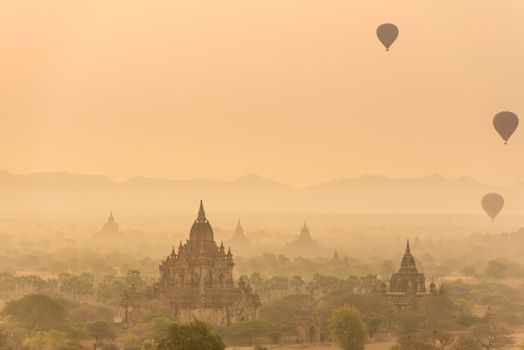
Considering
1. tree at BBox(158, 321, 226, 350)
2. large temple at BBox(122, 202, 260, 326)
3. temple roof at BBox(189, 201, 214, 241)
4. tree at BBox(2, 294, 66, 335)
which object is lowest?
tree at BBox(158, 321, 226, 350)

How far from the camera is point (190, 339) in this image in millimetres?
92812

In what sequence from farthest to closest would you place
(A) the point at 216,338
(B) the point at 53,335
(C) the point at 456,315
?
(C) the point at 456,315 → (B) the point at 53,335 → (A) the point at 216,338

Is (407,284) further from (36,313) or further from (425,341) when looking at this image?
Result: (36,313)

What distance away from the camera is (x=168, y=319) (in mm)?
128250

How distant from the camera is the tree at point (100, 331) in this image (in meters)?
124

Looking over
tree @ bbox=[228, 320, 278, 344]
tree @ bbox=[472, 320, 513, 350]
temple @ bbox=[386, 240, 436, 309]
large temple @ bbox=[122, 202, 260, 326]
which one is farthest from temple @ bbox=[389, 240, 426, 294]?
tree @ bbox=[228, 320, 278, 344]

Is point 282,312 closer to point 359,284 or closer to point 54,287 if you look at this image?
point 359,284

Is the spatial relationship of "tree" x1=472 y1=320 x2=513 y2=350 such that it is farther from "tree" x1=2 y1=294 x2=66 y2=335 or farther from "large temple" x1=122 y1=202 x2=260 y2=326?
"tree" x1=2 y1=294 x2=66 y2=335

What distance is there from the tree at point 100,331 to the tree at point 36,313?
8.47 ft

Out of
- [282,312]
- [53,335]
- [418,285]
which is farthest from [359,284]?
[53,335]

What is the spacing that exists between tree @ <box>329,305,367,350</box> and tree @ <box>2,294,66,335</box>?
2320 cm

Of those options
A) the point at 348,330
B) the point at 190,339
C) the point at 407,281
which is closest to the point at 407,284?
the point at 407,281

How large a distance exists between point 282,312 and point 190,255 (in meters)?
10.9

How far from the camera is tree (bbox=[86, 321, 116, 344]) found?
124 meters
